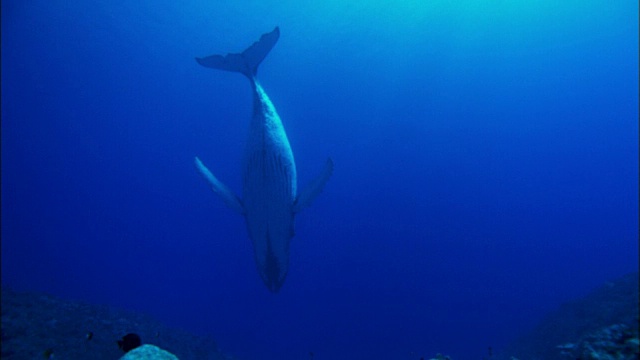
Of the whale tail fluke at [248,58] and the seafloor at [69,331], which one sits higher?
the whale tail fluke at [248,58]

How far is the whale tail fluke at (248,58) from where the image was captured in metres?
6.22

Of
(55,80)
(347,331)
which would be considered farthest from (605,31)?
(55,80)

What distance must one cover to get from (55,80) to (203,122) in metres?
13.5

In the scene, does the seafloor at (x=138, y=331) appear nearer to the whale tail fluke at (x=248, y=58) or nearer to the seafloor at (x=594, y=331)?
the seafloor at (x=594, y=331)

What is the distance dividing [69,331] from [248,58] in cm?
802

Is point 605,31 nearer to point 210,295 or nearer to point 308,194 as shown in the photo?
point 308,194

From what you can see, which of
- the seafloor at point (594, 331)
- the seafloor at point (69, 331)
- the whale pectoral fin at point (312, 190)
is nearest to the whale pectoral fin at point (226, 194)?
the whale pectoral fin at point (312, 190)

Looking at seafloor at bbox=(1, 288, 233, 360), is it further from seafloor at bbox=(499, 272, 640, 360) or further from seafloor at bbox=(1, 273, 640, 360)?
seafloor at bbox=(499, 272, 640, 360)

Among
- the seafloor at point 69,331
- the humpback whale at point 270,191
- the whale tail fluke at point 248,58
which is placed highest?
the whale tail fluke at point 248,58

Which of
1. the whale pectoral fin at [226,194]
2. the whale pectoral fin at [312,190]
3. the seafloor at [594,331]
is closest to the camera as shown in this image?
the seafloor at [594,331]

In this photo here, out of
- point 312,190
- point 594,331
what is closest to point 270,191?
point 312,190

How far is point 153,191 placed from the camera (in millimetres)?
49688

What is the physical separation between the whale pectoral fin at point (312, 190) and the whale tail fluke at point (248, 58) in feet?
7.58

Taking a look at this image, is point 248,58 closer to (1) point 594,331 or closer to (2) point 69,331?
(1) point 594,331
